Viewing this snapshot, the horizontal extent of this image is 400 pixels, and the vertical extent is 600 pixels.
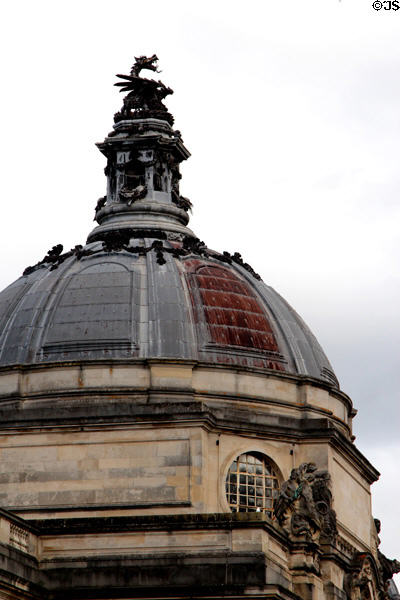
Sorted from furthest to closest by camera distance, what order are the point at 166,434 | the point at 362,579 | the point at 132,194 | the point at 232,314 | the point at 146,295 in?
the point at 132,194
the point at 232,314
the point at 146,295
the point at 362,579
the point at 166,434

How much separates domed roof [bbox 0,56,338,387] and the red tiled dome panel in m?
0.04

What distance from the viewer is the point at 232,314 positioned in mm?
68812

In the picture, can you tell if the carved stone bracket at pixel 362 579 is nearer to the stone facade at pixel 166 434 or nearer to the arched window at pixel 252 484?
the stone facade at pixel 166 434

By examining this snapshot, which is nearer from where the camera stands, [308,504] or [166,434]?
[308,504]

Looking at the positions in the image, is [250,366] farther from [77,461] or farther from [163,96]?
[163,96]

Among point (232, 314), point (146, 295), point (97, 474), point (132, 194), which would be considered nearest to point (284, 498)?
point (97, 474)

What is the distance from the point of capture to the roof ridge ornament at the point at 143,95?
76.2m

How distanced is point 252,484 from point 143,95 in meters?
19.7

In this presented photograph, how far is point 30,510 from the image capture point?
62.9 meters

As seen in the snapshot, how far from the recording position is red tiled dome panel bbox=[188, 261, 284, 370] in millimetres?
68000

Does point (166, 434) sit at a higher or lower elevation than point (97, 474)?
higher

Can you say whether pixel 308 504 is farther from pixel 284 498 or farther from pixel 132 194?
pixel 132 194

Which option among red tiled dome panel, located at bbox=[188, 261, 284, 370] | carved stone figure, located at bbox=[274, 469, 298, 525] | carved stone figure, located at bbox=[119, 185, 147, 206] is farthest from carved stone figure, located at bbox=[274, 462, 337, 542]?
carved stone figure, located at bbox=[119, 185, 147, 206]

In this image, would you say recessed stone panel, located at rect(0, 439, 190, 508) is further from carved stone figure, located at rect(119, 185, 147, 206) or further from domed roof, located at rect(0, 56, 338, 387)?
carved stone figure, located at rect(119, 185, 147, 206)
